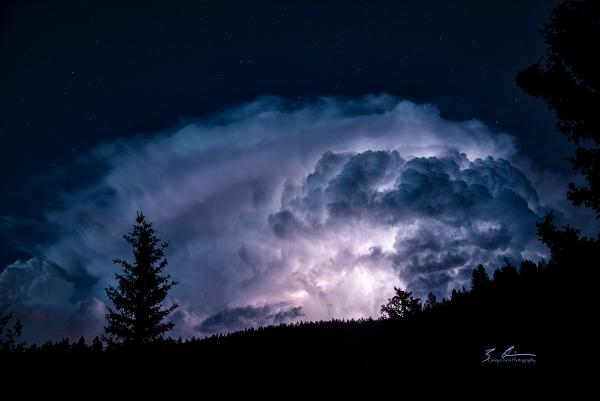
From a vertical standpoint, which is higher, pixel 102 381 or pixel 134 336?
pixel 134 336

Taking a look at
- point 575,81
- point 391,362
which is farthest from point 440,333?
point 575,81

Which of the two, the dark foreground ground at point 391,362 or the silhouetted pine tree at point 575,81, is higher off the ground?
the silhouetted pine tree at point 575,81

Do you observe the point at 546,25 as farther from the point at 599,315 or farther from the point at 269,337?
the point at 269,337

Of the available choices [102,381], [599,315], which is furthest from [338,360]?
[599,315]

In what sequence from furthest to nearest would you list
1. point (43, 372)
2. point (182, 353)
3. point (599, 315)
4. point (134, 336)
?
point (134, 336) < point (182, 353) < point (43, 372) < point (599, 315)

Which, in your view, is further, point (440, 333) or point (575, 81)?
point (440, 333)

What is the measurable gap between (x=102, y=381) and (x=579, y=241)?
19905mm

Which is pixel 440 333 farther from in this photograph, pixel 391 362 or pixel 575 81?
pixel 575 81

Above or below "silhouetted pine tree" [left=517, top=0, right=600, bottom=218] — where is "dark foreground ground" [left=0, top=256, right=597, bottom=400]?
below

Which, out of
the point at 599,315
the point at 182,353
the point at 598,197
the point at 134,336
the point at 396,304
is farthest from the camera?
the point at 396,304

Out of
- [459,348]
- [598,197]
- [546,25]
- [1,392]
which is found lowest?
[459,348]

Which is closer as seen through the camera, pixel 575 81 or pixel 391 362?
pixel 575 81

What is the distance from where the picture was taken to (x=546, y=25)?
10.6 metres

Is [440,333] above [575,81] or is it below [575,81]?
below
